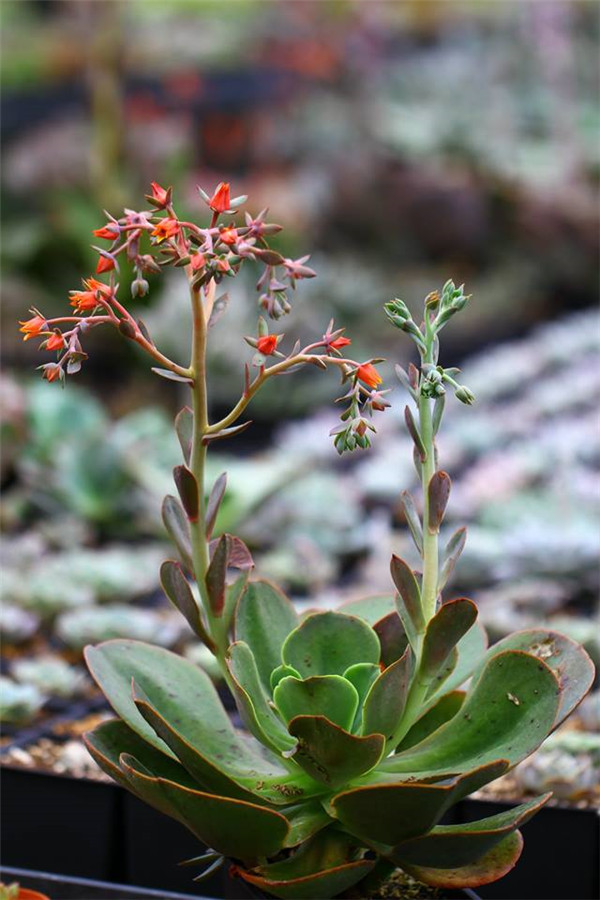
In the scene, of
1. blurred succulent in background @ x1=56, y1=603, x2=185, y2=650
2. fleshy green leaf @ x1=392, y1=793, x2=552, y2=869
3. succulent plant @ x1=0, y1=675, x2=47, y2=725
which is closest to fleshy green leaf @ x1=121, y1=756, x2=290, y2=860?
fleshy green leaf @ x1=392, y1=793, x2=552, y2=869

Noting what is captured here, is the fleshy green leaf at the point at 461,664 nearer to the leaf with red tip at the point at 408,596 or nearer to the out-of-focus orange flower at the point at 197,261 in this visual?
the leaf with red tip at the point at 408,596

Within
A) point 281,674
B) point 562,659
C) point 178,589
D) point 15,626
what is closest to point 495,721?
point 562,659

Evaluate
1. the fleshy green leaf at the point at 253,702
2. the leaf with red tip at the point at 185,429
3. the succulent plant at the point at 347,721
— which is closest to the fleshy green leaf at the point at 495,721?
the succulent plant at the point at 347,721

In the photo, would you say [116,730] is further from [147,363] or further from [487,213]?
[487,213]

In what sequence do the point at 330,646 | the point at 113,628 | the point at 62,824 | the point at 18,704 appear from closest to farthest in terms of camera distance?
1. the point at 330,646
2. the point at 62,824
3. the point at 18,704
4. the point at 113,628

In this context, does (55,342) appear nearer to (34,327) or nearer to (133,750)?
(34,327)

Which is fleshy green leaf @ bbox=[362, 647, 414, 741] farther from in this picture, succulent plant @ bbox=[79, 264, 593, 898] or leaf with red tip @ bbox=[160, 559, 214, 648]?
leaf with red tip @ bbox=[160, 559, 214, 648]
